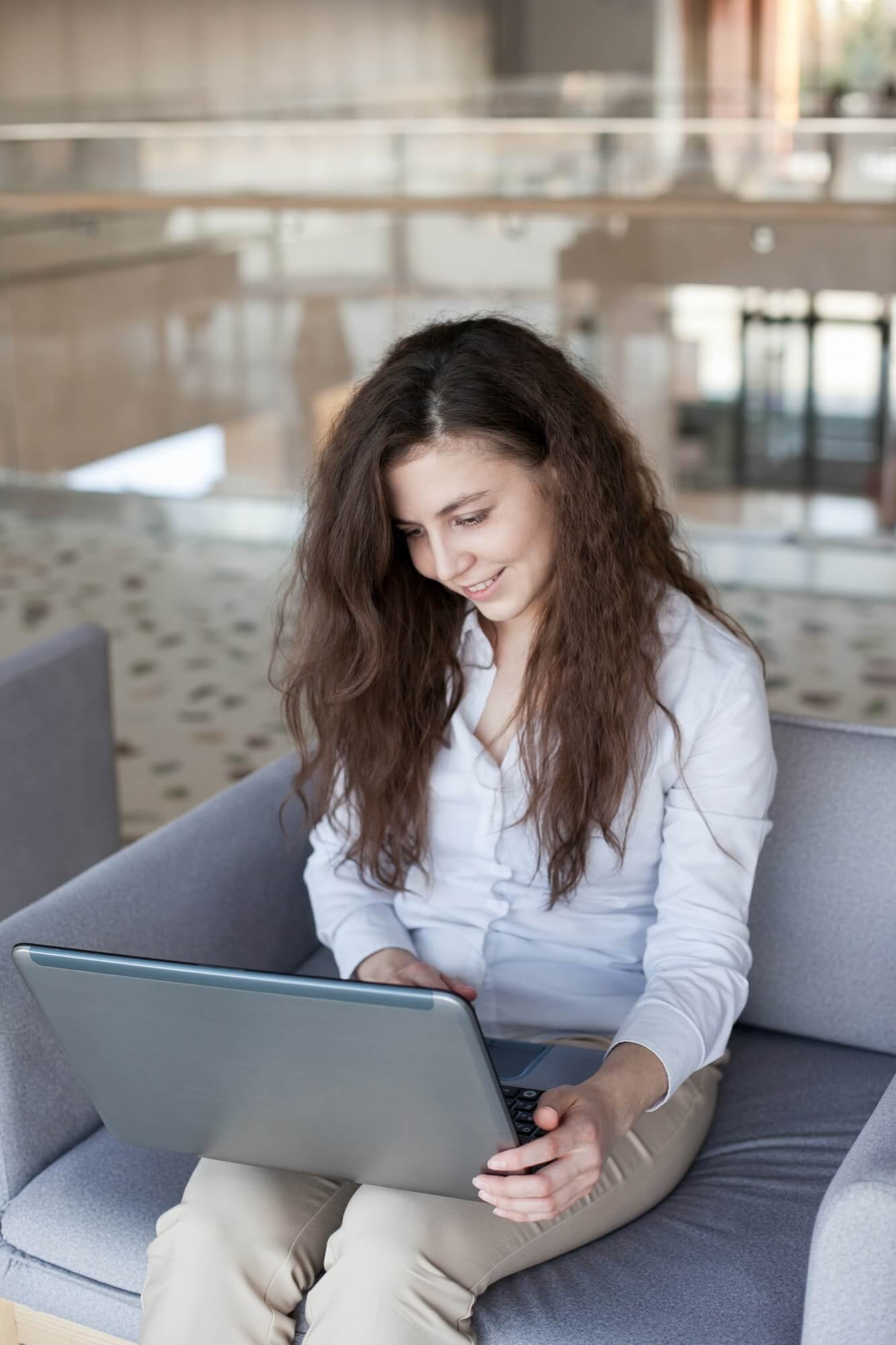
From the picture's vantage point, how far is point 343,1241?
125 centimetres

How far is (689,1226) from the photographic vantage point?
137 centimetres

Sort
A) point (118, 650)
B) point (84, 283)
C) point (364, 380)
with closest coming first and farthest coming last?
point (364, 380) < point (118, 650) < point (84, 283)

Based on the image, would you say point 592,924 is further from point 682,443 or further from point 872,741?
point 682,443

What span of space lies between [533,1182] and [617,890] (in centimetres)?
45

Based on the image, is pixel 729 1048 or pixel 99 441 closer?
pixel 729 1048

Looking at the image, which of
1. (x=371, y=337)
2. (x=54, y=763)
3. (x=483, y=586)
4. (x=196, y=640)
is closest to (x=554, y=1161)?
(x=483, y=586)

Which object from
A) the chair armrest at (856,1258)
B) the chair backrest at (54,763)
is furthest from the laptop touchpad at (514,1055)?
the chair backrest at (54,763)

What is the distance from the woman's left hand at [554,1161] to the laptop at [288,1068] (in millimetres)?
26

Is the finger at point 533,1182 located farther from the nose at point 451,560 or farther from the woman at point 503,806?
the nose at point 451,560

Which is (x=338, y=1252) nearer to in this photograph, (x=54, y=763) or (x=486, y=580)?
(x=486, y=580)

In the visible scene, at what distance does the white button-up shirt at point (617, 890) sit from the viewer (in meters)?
1.42

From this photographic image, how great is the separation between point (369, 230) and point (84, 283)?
1.24m

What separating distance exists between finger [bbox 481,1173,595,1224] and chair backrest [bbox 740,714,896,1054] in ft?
1.85

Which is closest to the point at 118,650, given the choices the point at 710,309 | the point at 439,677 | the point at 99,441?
the point at 99,441
